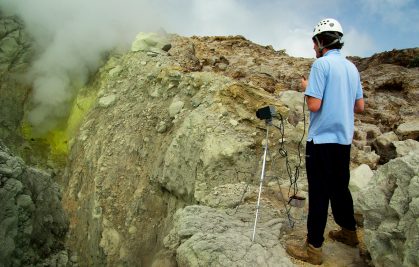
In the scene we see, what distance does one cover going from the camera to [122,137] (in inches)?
356

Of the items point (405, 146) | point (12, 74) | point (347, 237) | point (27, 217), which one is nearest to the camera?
point (347, 237)

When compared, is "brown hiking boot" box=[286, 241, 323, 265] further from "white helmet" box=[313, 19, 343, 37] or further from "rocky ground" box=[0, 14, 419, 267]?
"white helmet" box=[313, 19, 343, 37]

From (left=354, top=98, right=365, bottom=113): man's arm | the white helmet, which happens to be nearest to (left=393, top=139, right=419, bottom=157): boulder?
(left=354, top=98, right=365, bottom=113): man's arm

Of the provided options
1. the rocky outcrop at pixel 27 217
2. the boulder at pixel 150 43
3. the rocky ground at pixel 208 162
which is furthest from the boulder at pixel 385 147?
the rocky outcrop at pixel 27 217

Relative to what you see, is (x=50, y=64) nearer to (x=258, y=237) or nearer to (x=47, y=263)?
(x=47, y=263)

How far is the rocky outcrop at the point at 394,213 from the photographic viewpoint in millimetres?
3406

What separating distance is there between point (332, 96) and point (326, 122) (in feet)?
0.85

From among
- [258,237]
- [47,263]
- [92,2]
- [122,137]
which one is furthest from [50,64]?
[258,237]

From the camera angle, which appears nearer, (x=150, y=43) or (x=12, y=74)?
(x=150, y=43)

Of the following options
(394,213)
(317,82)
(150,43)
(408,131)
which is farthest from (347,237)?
(150,43)

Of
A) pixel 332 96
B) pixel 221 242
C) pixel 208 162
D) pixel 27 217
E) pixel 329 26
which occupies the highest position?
pixel 329 26

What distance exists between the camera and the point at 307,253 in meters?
4.22

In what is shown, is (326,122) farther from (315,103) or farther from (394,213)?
(394,213)

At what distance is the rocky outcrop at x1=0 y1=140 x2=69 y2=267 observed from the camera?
6.08 m
